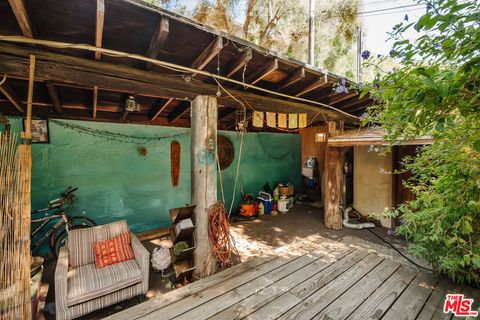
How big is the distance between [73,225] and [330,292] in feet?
15.1

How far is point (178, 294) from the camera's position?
188 cm

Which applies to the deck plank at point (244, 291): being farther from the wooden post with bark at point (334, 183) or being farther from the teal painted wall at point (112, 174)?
the teal painted wall at point (112, 174)

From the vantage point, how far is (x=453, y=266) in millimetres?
1913

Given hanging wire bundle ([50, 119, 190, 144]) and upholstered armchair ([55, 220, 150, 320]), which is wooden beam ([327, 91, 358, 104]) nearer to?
hanging wire bundle ([50, 119, 190, 144])

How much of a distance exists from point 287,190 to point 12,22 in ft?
21.8

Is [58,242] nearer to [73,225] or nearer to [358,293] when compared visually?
[73,225]

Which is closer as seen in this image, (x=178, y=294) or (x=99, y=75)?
(x=178, y=294)

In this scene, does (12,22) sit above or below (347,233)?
above

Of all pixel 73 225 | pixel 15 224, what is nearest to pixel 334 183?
pixel 15 224

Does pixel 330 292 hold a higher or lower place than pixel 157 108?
lower

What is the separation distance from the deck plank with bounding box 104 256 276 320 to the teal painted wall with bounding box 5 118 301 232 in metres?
3.41

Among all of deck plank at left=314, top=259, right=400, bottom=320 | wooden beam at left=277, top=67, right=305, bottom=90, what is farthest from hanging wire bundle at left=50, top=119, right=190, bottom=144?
deck plank at left=314, top=259, right=400, bottom=320

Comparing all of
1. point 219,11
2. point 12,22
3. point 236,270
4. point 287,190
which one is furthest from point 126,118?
point 287,190

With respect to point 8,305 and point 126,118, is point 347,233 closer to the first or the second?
point 8,305
